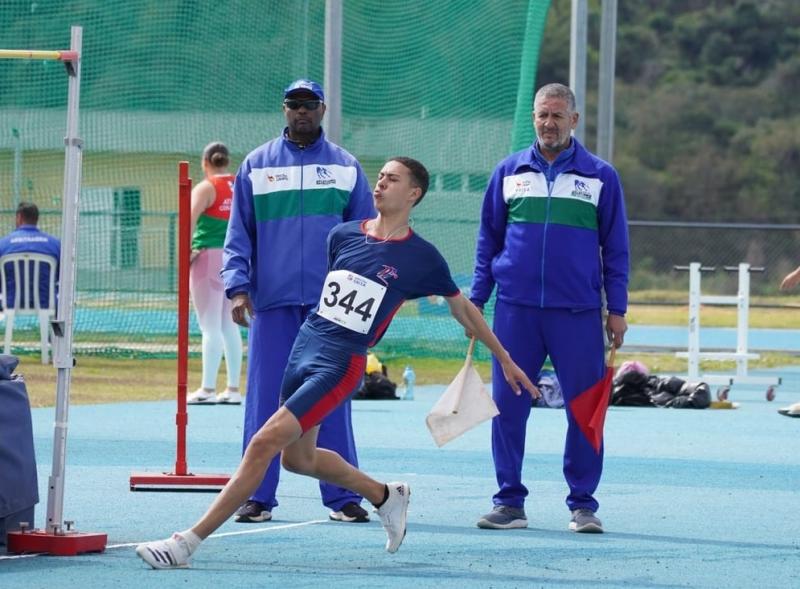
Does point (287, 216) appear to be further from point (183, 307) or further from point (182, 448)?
point (182, 448)

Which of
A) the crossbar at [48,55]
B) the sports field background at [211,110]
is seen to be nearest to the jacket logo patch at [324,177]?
the crossbar at [48,55]

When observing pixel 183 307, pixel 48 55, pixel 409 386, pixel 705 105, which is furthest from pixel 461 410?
pixel 705 105

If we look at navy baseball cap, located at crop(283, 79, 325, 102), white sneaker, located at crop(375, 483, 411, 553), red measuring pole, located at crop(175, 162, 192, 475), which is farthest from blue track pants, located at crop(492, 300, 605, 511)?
red measuring pole, located at crop(175, 162, 192, 475)

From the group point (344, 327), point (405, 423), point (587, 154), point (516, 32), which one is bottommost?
point (405, 423)

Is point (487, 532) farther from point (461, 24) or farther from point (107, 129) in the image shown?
point (107, 129)

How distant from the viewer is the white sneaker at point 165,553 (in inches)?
262

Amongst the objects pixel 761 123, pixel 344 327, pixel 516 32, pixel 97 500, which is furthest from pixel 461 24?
pixel 761 123

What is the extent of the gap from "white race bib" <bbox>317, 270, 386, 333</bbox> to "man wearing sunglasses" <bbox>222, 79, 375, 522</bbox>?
46.7 inches

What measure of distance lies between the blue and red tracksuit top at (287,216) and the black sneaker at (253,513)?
912 millimetres

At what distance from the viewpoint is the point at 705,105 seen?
2304 inches

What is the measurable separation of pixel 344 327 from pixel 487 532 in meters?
1.56

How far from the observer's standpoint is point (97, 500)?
892cm

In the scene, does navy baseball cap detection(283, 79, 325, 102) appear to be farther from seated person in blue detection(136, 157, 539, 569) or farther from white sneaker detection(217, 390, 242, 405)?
white sneaker detection(217, 390, 242, 405)

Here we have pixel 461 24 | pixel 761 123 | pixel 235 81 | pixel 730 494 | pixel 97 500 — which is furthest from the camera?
pixel 761 123
